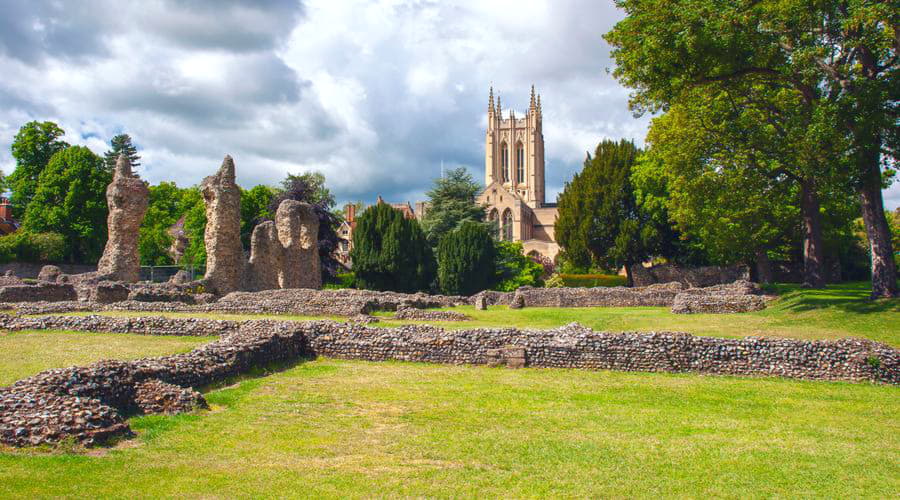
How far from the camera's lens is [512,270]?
45.8m

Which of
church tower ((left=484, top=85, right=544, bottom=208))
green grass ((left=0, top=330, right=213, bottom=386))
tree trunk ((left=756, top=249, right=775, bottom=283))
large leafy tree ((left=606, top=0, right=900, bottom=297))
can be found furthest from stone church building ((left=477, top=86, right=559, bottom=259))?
green grass ((left=0, top=330, right=213, bottom=386))

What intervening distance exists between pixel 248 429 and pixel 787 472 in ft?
20.4

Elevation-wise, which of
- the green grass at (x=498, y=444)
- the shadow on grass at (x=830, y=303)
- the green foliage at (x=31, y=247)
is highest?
the green foliage at (x=31, y=247)

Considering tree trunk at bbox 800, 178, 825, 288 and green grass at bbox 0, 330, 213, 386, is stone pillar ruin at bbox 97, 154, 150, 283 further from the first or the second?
tree trunk at bbox 800, 178, 825, 288

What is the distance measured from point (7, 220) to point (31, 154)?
848 inches

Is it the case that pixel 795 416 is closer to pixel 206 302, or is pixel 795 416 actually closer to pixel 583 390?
pixel 583 390

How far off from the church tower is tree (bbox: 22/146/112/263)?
280ft

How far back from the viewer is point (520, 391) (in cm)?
1061

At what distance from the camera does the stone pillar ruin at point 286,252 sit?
35.2m

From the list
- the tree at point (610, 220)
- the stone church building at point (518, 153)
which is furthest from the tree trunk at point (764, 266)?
the stone church building at point (518, 153)

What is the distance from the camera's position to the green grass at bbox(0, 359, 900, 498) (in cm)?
582

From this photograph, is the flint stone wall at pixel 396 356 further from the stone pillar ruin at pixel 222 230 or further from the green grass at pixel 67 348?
the stone pillar ruin at pixel 222 230

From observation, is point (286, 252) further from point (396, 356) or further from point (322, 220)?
point (396, 356)

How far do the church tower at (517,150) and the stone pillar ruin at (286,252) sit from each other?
89392mm
